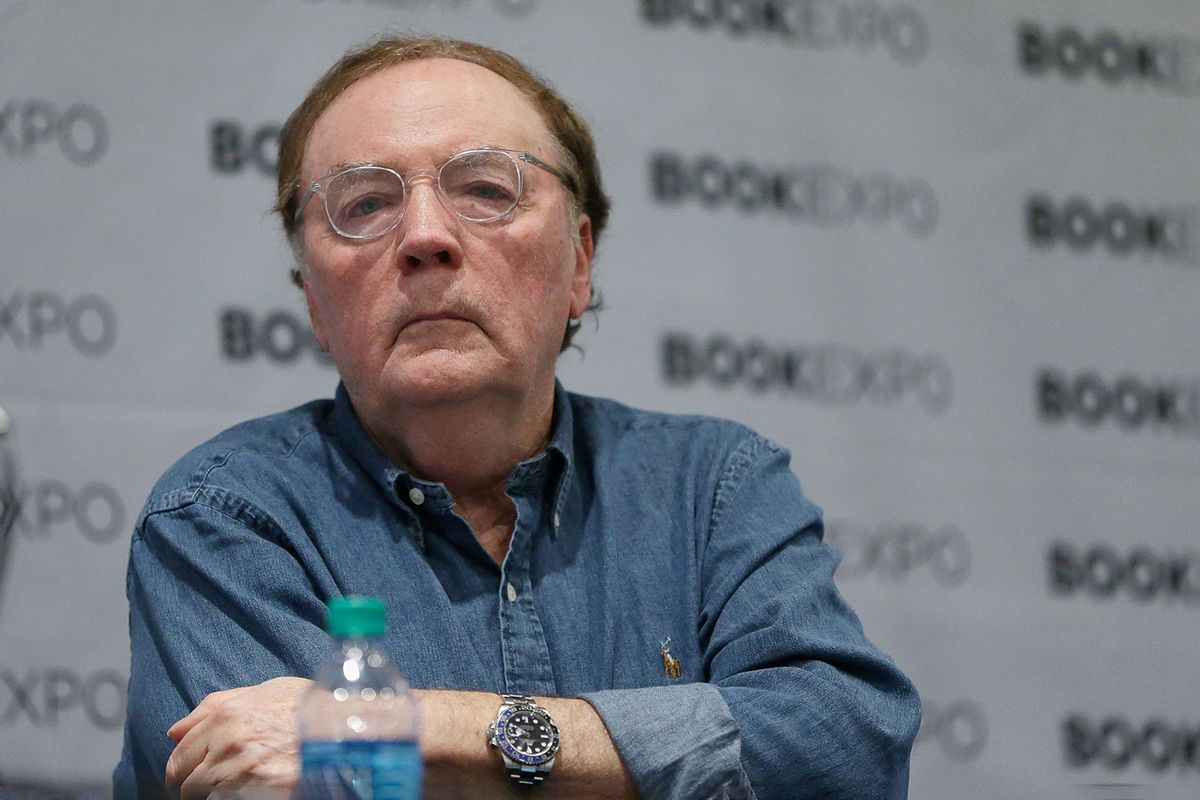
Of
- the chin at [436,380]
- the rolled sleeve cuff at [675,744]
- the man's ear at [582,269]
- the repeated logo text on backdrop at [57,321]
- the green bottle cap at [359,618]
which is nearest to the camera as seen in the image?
the green bottle cap at [359,618]

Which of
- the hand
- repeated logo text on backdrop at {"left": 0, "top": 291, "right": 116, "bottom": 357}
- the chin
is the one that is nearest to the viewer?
the hand

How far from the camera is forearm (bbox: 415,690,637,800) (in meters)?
1.57

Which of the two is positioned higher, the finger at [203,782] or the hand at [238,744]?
the hand at [238,744]

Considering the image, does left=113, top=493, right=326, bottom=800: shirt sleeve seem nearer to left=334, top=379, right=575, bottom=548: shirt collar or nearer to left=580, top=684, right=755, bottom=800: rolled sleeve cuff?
left=334, top=379, right=575, bottom=548: shirt collar

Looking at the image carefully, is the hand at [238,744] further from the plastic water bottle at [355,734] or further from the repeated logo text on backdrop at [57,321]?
the repeated logo text on backdrop at [57,321]

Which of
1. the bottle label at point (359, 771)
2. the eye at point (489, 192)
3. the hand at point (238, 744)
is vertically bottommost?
the hand at point (238, 744)

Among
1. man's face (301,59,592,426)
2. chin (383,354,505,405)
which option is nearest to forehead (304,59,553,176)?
man's face (301,59,592,426)

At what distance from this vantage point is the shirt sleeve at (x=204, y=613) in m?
1.72

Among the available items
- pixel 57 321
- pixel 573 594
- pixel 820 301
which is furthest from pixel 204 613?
pixel 820 301

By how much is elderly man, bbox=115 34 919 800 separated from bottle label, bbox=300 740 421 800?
13.0 inches

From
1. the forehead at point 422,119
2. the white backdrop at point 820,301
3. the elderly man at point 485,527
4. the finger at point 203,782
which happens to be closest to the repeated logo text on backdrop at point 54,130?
the white backdrop at point 820,301

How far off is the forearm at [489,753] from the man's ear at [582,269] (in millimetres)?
852

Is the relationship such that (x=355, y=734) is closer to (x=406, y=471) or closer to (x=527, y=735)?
(x=527, y=735)

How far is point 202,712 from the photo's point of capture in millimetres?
1560
